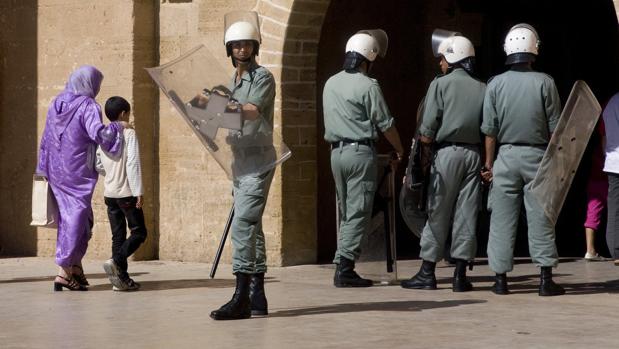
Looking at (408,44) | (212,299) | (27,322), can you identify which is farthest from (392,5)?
(27,322)

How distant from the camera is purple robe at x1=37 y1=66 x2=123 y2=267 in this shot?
10039mm

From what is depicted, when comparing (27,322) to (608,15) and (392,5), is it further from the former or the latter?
(608,15)

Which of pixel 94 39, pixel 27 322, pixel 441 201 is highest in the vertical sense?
pixel 94 39

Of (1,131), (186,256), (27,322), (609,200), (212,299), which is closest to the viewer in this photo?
(27,322)

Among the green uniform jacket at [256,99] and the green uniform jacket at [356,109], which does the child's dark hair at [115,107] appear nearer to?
the green uniform jacket at [356,109]

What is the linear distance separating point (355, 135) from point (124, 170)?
159 centimetres

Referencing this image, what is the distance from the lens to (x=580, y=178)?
1459cm

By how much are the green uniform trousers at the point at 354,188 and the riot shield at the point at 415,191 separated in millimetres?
281

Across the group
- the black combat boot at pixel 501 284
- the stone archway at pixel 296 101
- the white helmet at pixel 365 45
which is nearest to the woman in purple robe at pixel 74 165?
the white helmet at pixel 365 45

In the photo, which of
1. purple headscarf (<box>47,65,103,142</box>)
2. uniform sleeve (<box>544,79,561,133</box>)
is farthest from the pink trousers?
purple headscarf (<box>47,65,103,142</box>)

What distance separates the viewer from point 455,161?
9781 mm

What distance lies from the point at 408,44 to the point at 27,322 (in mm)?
6158

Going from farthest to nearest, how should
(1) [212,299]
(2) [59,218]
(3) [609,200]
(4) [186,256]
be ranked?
(4) [186,256] < (3) [609,200] < (2) [59,218] < (1) [212,299]

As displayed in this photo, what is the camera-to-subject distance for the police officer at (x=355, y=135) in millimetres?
10047
